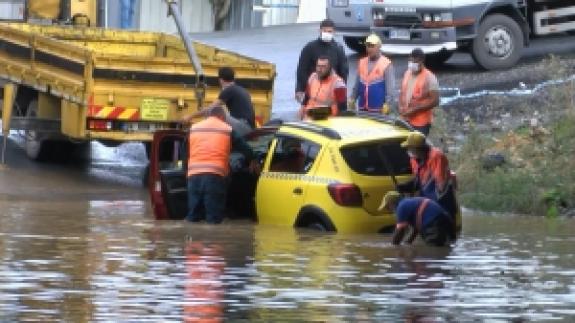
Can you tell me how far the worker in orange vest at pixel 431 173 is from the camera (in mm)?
14641

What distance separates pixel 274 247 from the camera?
14562 millimetres

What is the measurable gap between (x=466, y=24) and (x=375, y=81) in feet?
25.0

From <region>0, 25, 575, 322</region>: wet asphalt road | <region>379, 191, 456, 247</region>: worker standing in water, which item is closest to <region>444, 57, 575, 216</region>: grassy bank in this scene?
<region>0, 25, 575, 322</region>: wet asphalt road

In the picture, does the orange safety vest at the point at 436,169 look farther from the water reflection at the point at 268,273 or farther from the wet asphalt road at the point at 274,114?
the wet asphalt road at the point at 274,114

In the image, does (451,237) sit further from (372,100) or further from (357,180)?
(372,100)

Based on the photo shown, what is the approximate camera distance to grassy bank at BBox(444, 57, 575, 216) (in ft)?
59.2

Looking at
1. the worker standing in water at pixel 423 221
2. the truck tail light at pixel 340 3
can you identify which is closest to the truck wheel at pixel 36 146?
the truck tail light at pixel 340 3

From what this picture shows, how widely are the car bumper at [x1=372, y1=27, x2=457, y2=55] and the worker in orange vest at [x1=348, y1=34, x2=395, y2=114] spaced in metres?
7.13

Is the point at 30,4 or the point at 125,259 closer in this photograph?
the point at 125,259

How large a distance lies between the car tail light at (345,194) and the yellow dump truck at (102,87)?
586 centimetres

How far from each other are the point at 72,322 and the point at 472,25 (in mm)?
17611

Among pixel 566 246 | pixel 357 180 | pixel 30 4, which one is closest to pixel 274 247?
pixel 357 180

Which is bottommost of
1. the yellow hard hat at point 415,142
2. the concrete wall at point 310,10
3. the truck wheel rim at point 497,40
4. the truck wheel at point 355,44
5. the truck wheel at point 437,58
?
the yellow hard hat at point 415,142

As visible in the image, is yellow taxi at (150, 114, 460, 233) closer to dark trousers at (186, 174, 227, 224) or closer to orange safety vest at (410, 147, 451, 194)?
dark trousers at (186, 174, 227, 224)
